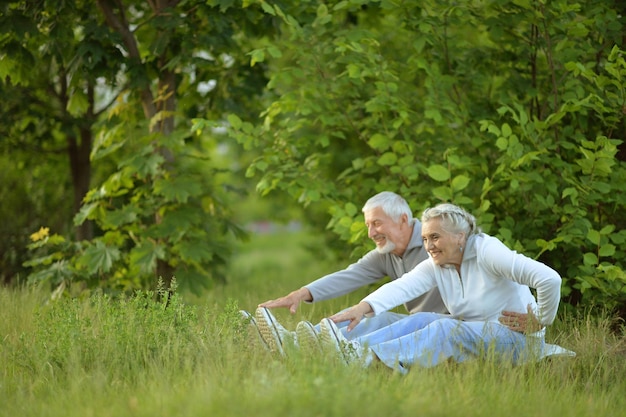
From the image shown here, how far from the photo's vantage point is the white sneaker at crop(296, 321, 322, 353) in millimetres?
4551

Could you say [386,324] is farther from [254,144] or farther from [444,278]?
[254,144]

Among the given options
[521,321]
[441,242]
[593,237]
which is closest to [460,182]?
[593,237]

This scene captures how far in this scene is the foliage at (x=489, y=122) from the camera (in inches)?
227

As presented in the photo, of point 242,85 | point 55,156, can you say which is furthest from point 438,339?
point 55,156

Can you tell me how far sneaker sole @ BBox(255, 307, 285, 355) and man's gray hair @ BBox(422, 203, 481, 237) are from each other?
41.2 inches

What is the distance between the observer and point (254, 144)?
646cm

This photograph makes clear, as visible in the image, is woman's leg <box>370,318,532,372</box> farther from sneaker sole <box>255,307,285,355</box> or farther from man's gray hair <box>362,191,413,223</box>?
man's gray hair <box>362,191,413,223</box>

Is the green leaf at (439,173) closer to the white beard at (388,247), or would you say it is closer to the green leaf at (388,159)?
the green leaf at (388,159)

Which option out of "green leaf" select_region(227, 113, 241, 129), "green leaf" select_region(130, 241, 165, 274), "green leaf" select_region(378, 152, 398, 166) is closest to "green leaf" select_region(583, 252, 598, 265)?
"green leaf" select_region(378, 152, 398, 166)

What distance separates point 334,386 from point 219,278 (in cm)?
555

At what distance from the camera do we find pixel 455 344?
4.62m

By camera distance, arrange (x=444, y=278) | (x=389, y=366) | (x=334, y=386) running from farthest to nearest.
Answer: (x=444, y=278), (x=389, y=366), (x=334, y=386)

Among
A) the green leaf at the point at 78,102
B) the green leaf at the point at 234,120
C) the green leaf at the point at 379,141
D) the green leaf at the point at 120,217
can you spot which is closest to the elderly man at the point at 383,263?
the green leaf at the point at 379,141

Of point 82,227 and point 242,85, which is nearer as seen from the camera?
point 242,85
